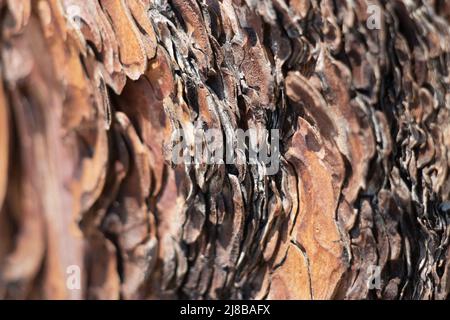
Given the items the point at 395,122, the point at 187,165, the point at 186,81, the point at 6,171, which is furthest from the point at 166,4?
the point at 395,122

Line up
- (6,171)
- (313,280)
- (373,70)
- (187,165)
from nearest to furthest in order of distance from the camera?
(6,171), (187,165), (313,280), (373,70)

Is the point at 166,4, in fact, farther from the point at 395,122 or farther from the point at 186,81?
the point at 395,122

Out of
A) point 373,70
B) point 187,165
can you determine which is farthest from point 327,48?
point 187,165

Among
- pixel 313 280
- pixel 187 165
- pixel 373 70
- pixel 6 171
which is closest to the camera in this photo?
pixel 6 171

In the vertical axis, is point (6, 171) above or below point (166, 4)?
below

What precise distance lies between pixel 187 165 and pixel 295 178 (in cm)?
21

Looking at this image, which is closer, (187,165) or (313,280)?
(187,165)

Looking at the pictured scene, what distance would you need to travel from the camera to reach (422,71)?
1000mm

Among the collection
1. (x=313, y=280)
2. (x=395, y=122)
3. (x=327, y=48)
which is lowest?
(x=313, y=280)

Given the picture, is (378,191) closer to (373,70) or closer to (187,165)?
(373,70)

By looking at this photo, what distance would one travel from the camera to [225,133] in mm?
709

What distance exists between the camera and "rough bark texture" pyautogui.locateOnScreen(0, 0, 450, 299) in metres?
0.53

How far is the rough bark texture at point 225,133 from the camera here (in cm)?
53

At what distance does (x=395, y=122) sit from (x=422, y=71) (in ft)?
0.45
